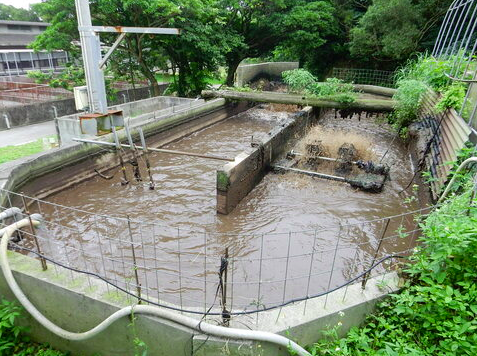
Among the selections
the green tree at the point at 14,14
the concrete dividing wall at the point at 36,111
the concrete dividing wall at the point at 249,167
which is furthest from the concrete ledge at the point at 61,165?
the green tree at the point at 14,14

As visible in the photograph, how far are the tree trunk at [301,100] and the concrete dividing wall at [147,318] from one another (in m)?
9.31

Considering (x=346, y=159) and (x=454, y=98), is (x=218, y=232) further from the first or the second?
(x=454, y=98)

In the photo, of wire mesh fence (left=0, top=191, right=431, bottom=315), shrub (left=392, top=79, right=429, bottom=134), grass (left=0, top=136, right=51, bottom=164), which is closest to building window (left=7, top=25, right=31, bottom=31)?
grass (left=0, top=136, right=51, bottom=164)

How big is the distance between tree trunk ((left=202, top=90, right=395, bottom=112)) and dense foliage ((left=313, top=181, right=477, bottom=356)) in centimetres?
904

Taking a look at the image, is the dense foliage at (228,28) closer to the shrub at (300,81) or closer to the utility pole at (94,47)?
the shrub at (300,81)

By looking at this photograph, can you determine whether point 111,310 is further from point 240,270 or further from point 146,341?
point 240,270

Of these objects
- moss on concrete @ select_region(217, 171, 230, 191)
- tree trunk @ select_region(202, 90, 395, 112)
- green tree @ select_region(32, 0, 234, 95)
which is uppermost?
green tree @ select_region(32, 0, 234, 95)

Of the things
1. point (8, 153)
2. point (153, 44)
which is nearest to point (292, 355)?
Answer: point (8, 153)

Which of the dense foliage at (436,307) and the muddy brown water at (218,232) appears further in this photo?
the muddy brown water at (218,232)

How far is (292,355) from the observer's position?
3.02 m

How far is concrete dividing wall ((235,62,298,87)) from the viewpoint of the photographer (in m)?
19.8

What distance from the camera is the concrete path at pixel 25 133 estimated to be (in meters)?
12.0

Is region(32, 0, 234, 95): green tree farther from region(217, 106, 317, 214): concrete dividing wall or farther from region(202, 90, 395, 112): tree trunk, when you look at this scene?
region(217, 106, 317, 214): concrete dividing wall

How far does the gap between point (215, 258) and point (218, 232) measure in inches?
57.5
